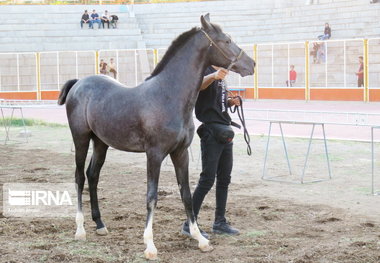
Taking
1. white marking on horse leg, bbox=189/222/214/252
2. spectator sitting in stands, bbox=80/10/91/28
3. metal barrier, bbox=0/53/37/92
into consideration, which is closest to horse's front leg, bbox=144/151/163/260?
white marking on horse leg, bbox=189/222/214/252

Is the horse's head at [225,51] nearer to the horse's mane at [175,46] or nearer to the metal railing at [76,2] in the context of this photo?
the horse's mane at [175,46]

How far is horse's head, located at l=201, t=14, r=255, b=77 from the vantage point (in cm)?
565

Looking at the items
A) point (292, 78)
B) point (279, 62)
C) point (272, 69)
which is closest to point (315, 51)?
point (292, 78)

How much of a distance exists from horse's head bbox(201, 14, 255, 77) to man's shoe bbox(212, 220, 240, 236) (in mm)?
1563

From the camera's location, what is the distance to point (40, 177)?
996cm

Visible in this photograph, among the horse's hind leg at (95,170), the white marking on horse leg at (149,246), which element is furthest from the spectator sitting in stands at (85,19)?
the white marking on horse leg at (149,246)

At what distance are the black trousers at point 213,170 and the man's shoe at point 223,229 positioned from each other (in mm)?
43

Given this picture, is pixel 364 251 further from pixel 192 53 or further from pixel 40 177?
pixel 40 177

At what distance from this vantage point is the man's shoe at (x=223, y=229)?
20.7ft

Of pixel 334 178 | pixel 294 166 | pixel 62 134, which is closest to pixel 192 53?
pixel 334 178

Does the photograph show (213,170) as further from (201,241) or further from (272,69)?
(272,69)

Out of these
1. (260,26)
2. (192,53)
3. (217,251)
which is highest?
(260,26)

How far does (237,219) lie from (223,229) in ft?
2.24

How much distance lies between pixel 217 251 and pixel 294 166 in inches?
217
